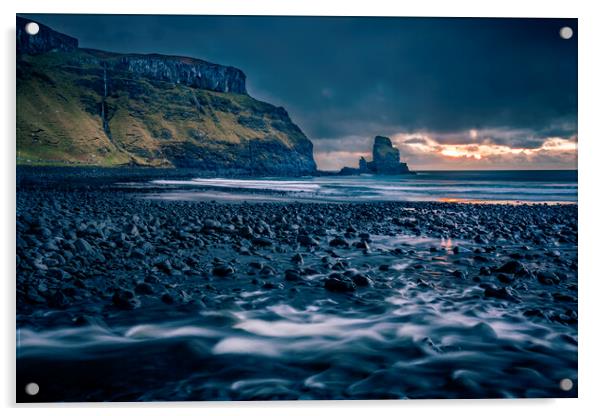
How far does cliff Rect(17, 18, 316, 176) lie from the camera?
371 cm

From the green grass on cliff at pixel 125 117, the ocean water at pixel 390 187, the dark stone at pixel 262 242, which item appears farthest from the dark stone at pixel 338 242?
the green grass on cliff at pixel 125 117

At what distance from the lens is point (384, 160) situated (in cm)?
407

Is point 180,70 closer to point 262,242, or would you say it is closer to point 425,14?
point 262,242

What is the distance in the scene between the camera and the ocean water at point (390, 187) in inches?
167

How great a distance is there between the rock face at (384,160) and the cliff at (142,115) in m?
0.53

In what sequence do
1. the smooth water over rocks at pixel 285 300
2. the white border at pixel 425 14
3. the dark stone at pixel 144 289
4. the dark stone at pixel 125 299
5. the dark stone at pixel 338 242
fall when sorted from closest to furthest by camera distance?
1. the smooth water over rocks at pixel 285 300
2. the white border at pixel 425 14
3. the dark stone at pixel 125 299
4. the dark stone at pixel 144 289
5. the dark stone at pixel 338 242

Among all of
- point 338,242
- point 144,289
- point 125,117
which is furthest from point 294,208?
point 125,117

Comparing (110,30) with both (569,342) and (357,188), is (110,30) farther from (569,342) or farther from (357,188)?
(569,342)

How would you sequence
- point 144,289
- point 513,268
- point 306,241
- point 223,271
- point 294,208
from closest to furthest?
point 144,289, point 223,271, point 513,268, point 294,208, point 306,241

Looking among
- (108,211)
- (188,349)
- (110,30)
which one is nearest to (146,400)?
(188,349)

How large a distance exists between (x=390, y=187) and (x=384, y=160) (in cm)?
36

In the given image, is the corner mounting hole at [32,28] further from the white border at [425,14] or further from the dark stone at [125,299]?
the dark stone at [125,299]

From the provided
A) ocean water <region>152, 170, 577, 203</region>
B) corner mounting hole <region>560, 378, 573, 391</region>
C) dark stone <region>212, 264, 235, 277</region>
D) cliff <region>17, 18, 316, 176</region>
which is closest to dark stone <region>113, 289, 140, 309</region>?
dark stone <region>212, 264, 235, 277</region>

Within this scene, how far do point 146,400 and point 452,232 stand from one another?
3310mm
